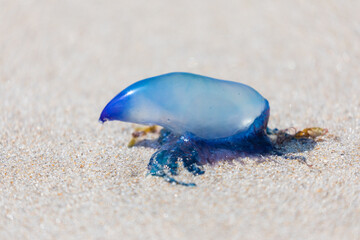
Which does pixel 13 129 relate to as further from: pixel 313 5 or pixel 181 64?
pixel 313 5

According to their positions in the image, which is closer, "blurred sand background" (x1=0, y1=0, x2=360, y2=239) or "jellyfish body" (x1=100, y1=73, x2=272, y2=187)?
"blurred sand background" (x1=0, y1=0, x2=360, y2=239)

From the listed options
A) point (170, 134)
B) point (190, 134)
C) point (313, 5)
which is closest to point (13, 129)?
point (170, 134)

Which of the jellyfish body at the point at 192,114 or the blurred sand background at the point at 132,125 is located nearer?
the blurred sand background at the point at 132,125

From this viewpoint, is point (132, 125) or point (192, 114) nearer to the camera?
point (192, 114)

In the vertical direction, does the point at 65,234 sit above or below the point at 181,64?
below

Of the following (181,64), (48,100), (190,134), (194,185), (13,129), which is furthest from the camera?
(181,64)
